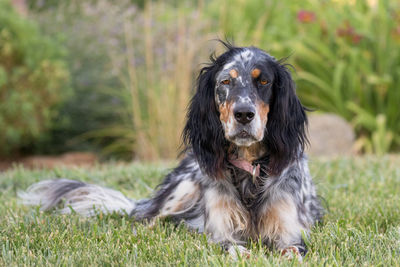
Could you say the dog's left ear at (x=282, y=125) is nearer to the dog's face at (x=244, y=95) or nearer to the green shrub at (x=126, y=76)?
the dog's face at (x=244, y=95)

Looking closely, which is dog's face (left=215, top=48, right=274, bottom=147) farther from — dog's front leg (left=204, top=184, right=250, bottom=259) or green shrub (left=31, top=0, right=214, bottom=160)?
green shrub (left=31, top=0, right=214, bottom=160)

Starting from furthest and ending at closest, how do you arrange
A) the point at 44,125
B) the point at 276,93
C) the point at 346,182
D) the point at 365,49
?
the point at 365,49, the point at 44,125, the point at 346,182, the point at 276,93

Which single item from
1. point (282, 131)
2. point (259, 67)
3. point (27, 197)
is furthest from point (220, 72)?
point (27, 197)

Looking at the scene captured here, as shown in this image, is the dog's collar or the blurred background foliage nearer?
the dog's collar

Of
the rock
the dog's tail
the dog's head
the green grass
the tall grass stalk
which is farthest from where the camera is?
the rock

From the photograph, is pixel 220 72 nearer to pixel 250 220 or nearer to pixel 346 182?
pixel 250 220

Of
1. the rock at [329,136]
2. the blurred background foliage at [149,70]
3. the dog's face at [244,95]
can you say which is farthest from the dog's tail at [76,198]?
the rock at [329,136]

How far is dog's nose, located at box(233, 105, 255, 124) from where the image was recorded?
9.64ft

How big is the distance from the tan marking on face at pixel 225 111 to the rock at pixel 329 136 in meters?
5.28

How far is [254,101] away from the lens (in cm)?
306

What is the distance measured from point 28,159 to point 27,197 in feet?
14.8

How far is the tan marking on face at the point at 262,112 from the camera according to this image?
3041mm

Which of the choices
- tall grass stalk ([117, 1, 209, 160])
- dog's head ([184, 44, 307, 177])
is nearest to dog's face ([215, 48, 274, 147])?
dog's head ([184, 44, 307, 177])

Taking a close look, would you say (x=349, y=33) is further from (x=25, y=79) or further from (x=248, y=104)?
(x=248, y=104)
